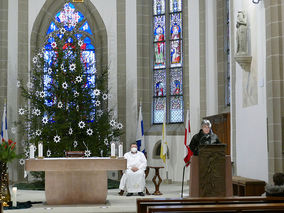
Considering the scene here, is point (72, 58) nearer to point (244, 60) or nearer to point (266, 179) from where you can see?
point (244, 60)

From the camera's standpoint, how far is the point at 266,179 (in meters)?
9.72

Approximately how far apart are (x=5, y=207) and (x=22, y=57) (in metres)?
7.72

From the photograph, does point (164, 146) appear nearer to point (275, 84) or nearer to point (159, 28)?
point (159, 28)

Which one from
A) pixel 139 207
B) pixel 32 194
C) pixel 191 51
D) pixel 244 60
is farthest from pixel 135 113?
pixel 139 207

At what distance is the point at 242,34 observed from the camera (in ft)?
35.4

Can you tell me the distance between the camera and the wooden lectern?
7.56m

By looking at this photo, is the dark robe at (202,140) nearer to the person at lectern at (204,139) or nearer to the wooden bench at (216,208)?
the person at lectern at (204,139)

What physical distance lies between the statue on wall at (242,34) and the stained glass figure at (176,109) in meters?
5.29

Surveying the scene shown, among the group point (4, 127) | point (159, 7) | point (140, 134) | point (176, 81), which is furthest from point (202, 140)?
point (159, 7)

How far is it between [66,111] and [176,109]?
356 centimetres

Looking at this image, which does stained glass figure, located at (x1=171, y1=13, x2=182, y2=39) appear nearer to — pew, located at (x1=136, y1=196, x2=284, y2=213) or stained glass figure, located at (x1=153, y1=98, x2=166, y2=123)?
stained glass figure, located at (x1=153, y1=98, x2=166, y2=123)

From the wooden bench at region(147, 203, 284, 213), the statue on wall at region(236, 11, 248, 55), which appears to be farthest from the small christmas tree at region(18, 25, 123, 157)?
the wooden bench at region(147, 203, 284, 213)

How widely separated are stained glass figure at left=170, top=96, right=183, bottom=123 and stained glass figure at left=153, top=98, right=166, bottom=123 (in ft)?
0.88

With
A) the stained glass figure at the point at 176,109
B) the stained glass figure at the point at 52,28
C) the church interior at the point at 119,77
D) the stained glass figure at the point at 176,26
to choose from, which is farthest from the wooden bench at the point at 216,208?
the stained glass figure at the point at 52,28
